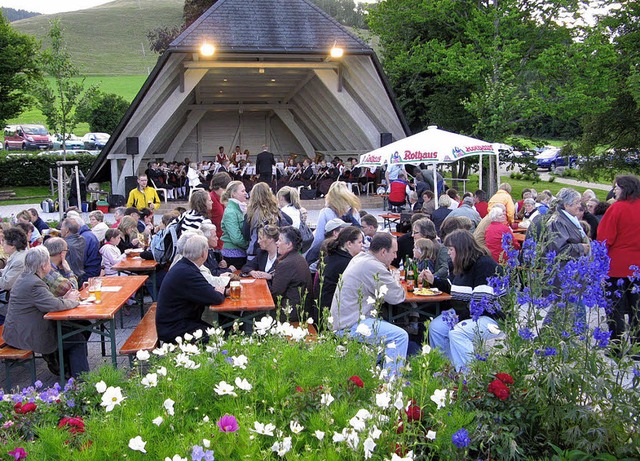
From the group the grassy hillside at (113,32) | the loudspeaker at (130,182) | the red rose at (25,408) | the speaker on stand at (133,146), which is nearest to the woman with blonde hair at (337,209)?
the red rose at (25,408)

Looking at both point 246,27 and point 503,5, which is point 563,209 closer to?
point 246,27

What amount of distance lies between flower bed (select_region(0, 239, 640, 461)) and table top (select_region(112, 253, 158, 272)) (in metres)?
4.39

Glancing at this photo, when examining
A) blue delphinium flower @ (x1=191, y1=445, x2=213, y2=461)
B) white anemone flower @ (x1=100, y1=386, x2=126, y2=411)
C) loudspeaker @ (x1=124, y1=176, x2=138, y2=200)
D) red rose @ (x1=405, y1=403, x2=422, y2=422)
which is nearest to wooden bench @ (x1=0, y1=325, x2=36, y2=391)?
white anemone flower @ (x1=100, y1=386, x2=126, y2=411)

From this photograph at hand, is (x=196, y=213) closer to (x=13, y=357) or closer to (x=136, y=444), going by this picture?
(x=13, y=357)

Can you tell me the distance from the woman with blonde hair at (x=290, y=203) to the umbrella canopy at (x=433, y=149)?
161 inches

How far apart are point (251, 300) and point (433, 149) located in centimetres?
679

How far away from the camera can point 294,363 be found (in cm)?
326

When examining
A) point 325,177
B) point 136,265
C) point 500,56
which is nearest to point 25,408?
point 136,265

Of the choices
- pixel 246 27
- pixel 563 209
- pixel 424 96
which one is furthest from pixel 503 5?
pixel 563 209

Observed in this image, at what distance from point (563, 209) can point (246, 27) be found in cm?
1238

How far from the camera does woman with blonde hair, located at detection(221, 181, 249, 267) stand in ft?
26.0

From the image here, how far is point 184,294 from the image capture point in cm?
540

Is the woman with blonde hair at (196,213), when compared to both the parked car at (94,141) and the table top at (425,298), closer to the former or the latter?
the table top at (425,298)

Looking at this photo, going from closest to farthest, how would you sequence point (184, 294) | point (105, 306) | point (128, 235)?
point (184, 294) < point (105, 306) < point (128, 235)
